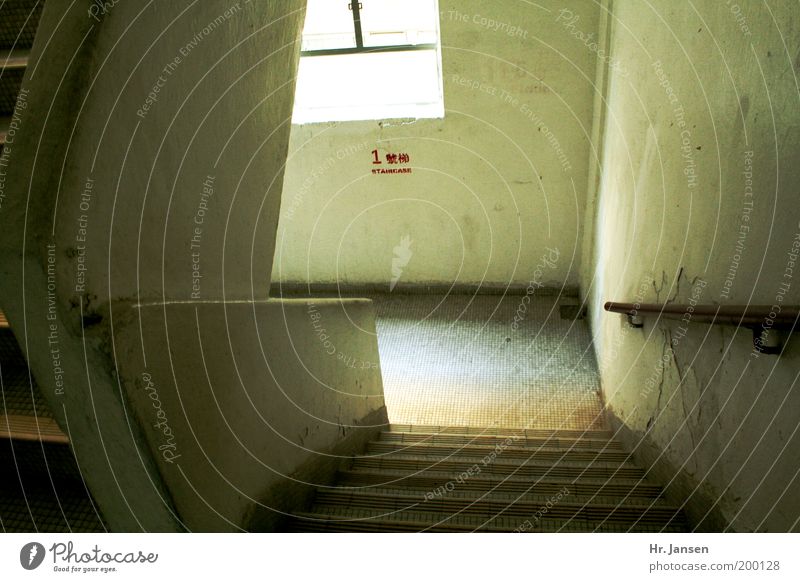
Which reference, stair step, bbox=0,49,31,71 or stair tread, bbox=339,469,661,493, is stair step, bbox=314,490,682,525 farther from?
stair step, bbox=0,49,31,71

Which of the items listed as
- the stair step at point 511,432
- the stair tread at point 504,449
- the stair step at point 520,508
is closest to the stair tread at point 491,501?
the stair step at point 520,508

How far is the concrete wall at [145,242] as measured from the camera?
1059 mm

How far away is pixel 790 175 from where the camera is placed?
4.40ft

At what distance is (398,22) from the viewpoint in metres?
4.55

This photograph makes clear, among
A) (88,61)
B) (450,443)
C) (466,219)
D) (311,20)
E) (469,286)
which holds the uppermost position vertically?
(311,20)

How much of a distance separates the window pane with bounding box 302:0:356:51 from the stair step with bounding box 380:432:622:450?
121 inches

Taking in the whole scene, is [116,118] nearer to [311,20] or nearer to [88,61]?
[88,61]

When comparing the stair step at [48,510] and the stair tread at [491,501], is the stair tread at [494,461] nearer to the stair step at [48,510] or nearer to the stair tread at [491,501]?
the stair tread at [491,501]

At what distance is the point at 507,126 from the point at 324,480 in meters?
3.31

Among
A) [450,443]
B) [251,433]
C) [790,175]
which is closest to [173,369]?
[251,433]

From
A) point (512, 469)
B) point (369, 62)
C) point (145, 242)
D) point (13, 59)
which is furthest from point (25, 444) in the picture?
point (369, 62)

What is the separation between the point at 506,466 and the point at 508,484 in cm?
26

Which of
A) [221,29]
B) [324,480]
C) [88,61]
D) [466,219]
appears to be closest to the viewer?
[88,61]

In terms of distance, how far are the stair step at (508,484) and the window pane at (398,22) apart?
340 centimetres
